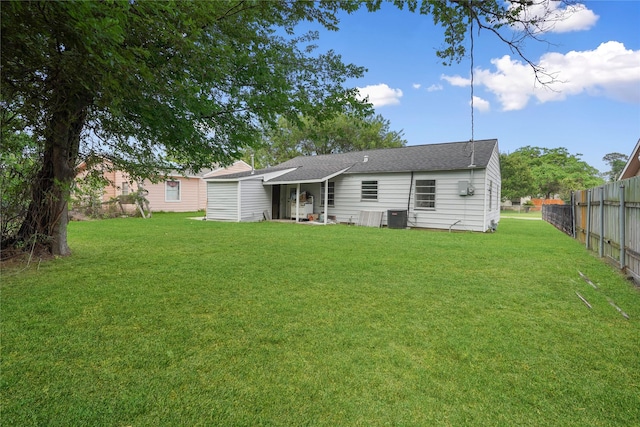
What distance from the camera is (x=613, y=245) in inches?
238

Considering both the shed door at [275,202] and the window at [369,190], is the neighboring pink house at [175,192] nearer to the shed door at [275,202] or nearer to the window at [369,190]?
the shed door at [275,202]

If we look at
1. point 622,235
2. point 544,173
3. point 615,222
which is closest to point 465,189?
point 615,222

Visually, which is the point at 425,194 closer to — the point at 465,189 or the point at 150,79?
the point at 465,189

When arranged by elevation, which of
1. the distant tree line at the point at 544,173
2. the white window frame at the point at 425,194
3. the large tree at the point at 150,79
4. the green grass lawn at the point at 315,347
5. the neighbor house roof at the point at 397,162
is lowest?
the green grass lawn at the point at 315,347

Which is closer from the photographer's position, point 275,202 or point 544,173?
point 275,202

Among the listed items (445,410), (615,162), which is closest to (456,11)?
(445,410)

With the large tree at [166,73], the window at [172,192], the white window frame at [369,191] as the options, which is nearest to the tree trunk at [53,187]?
the large tree at [166,73]

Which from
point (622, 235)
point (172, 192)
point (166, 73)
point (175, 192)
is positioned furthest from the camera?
point (175, 192)

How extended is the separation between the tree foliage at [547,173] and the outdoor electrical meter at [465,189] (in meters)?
32.6

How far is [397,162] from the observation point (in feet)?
46.9

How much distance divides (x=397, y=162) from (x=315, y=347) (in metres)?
12.6

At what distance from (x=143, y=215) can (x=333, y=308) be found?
52.1ft

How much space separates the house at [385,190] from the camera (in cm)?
1210

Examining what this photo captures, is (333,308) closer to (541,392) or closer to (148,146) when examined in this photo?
(541,392)
